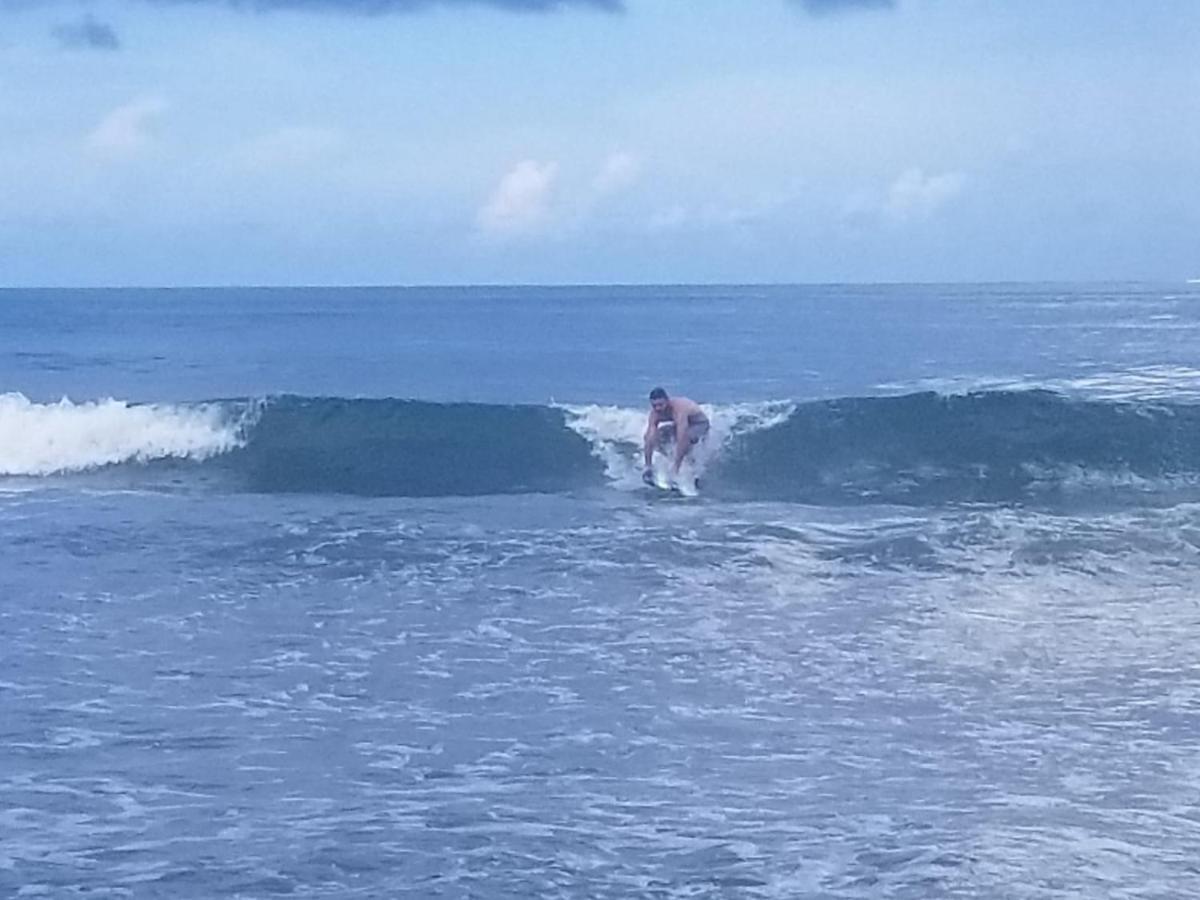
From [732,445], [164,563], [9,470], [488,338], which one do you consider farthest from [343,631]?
[488,338]

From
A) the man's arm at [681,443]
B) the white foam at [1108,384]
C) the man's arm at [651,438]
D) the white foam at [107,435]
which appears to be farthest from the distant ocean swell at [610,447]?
the white foam at [1108,384]

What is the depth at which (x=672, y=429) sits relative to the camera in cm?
1916

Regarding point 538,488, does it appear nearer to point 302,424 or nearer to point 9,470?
point 302,424

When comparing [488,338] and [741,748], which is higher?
[488,338]

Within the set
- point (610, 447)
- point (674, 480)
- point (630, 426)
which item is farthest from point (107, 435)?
point (674, 480)

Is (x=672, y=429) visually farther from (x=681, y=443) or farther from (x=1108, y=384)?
(x=1108, y=384)

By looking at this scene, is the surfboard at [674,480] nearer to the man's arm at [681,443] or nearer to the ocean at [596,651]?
the man's arm at [681,443]

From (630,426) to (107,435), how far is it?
6.85m

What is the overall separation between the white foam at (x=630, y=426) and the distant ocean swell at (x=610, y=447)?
0.03 m

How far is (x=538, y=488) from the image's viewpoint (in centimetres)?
1923

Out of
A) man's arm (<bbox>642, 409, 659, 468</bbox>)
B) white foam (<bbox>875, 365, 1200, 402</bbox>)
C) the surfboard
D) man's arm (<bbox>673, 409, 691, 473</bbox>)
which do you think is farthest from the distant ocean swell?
white foam (<bbox>875, 365, 1200, 402</bbox>)

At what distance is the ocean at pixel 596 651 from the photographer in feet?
22.7

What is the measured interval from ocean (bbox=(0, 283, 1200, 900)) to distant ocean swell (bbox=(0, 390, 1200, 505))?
7cm

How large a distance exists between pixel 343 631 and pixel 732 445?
402 inches
